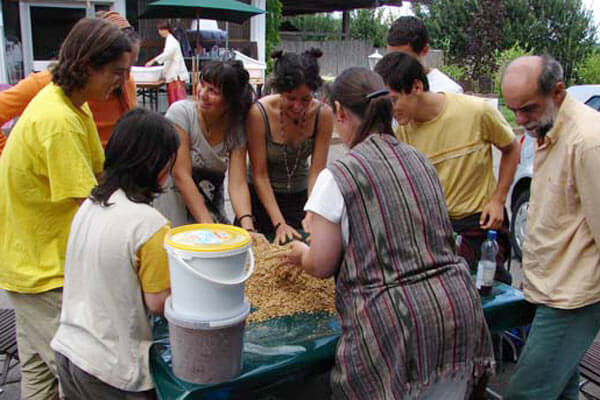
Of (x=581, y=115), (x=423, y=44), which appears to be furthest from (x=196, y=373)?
(x=423, y=44)

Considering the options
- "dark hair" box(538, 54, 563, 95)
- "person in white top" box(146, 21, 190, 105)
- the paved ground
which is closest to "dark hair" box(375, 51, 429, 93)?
"dark hair" box(538, 54, 563, 95)

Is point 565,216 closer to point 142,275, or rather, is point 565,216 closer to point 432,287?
point 432,287

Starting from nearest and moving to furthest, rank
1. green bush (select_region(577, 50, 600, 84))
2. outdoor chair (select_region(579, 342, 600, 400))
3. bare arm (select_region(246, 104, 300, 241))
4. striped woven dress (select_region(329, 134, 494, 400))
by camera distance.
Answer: striped woven dress (select_region(329, 134, 494, 400)) → outdoor chair (select_region(579, 342, 600, 400)) → bare arm (select_region(246, 104, 300, 241)) → green bush (select_region(577, 50, 600, 84))

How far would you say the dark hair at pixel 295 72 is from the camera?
2662 mm

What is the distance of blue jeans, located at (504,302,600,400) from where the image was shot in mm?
2100

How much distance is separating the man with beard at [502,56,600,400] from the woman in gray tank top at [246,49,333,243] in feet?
3.31

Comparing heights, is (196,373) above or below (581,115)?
below

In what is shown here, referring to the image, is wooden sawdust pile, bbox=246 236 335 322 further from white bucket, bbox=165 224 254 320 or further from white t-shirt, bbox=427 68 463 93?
white t-shirt, bbox=427 68 463 93

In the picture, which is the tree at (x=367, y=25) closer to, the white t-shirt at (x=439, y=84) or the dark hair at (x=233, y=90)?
the white t-shirt at (x=439, y=84)

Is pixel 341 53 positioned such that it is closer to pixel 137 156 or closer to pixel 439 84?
pixel 439 84

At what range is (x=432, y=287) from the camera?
163cm

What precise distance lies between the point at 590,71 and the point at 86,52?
18.3 m

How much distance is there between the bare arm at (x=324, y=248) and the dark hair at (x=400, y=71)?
1.10m

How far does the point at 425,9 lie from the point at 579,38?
18.8 ft
